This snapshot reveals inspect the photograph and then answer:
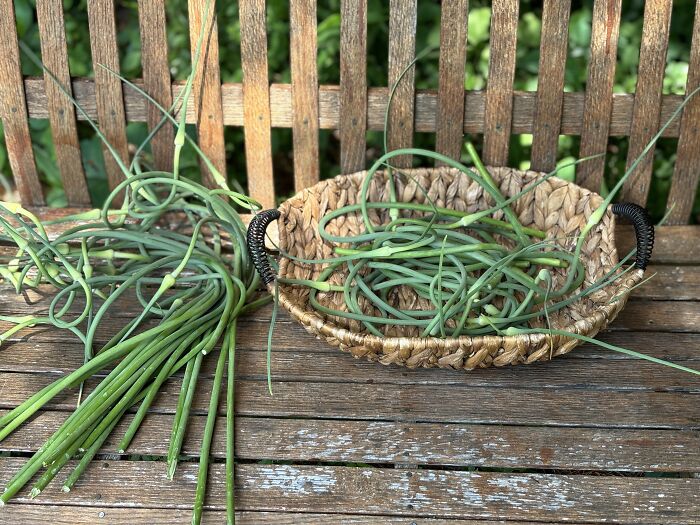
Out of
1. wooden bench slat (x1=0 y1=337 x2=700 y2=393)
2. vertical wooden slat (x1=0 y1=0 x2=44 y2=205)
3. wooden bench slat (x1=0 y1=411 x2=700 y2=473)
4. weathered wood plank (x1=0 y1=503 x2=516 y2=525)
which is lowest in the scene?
weathered wood plank (x1=0 y1=503 x2=516 y2=525)

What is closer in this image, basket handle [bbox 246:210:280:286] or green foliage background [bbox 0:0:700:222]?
basket handle [bbox 246:210:280:286]

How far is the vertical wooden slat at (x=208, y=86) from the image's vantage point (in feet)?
6.58

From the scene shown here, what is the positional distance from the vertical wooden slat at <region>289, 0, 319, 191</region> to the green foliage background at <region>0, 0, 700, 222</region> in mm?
561

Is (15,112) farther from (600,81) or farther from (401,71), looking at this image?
(600,81)

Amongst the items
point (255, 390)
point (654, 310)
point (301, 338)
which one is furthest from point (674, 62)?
point (255, 390)

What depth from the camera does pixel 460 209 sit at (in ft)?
6.64

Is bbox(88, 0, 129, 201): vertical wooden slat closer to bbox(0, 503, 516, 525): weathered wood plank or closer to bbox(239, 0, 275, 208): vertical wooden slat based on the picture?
bbox(239, 0, 275, 208): vertical wooden slat

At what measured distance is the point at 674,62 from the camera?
2682 millimetres

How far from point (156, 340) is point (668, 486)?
95 centimetres

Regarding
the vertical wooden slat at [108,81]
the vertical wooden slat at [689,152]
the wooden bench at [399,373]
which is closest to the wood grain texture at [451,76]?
the wooden bench at [399,373]

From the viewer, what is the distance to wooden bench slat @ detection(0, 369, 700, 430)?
159 centimetres

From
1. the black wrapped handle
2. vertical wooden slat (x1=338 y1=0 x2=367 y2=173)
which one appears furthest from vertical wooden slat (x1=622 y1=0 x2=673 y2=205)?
vertical wooden slat (x1=338 y1=0 x2=367 y2=173)

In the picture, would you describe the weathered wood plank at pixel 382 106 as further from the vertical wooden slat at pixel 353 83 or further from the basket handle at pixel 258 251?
the basket handle at pixel 258 251

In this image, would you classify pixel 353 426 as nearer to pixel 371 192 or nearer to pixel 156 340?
pixel 156 340
